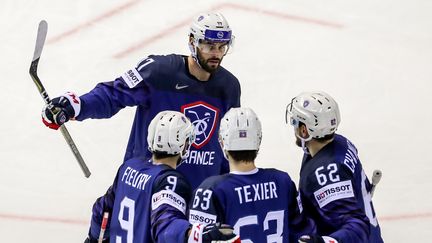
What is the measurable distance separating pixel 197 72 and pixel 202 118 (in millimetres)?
219

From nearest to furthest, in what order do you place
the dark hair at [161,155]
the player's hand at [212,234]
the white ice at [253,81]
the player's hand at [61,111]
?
1. the player's hand at [212,234]
2. the dark hair at [161,155]
3. the player's hand at [61,111]
4. the white ice at [253,81]

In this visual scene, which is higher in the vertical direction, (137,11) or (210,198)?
(137,11)

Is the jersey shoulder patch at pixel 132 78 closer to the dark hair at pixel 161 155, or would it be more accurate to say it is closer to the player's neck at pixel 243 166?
the dark hair at pixel 161 155

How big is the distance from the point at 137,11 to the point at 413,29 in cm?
213

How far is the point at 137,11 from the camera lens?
862cm

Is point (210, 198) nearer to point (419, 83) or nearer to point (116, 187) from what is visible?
point (116, 187)

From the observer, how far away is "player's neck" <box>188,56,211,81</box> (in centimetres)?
521

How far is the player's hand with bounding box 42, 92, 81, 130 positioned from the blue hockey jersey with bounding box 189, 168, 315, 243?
1.13m

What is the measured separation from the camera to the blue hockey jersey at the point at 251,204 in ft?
13.4

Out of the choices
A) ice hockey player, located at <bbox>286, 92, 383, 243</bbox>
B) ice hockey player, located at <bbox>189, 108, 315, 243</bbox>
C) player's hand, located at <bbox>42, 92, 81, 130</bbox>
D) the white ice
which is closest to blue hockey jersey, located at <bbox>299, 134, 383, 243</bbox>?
ice hockey player, located at <bbox>286, 92, 383, 243</bbox>

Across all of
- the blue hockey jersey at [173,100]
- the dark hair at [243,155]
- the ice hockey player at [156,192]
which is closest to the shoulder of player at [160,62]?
the blue hockey jersey at [173,100]

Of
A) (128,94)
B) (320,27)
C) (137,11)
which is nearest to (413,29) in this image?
(320,27)

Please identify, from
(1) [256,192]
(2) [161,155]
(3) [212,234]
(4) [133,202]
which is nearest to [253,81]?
(2) [161,155]

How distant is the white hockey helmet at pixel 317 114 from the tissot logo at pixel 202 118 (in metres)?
0.77
